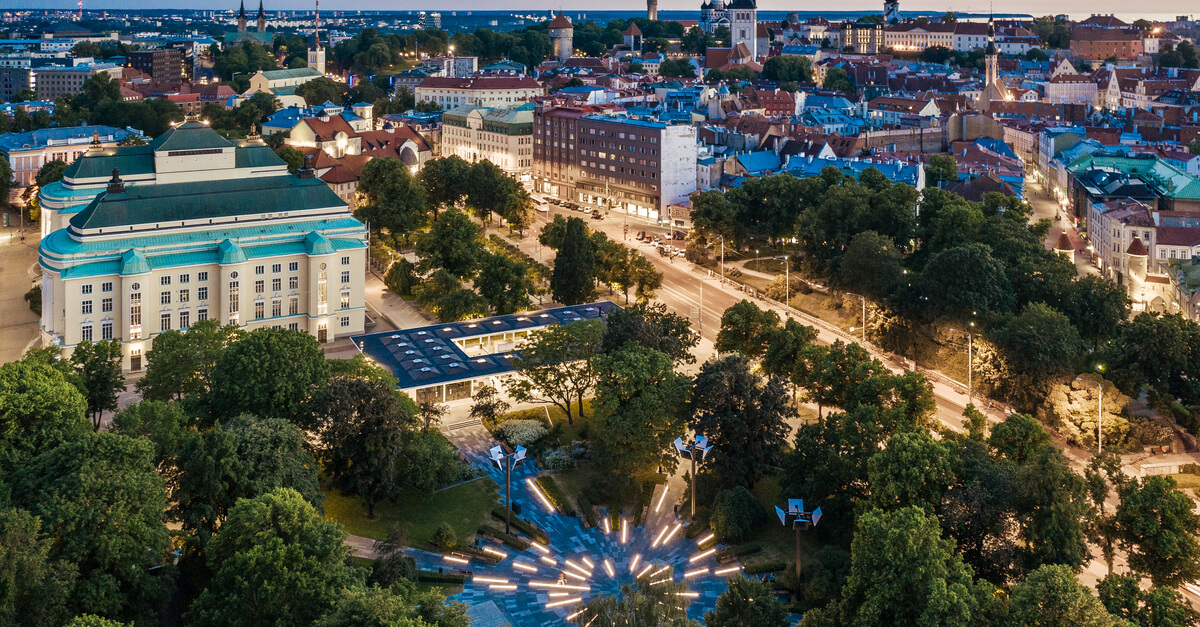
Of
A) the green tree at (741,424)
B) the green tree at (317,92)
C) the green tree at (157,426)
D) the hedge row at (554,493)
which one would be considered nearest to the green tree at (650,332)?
the green tree at (741,424)

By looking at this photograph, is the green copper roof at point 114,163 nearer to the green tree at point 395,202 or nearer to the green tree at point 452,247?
the green tree at point 452,247

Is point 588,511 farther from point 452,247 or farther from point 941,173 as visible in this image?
point 941,173

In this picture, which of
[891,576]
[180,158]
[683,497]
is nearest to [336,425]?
[683,497]

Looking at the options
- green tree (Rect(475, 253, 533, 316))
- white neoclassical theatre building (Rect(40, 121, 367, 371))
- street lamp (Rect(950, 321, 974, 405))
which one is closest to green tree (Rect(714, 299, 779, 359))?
street lamp (Rect(950, 321, 974, 405))

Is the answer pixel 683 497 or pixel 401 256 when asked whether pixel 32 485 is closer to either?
pixel 683 497

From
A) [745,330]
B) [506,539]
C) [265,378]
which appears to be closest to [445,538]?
[506,539]
